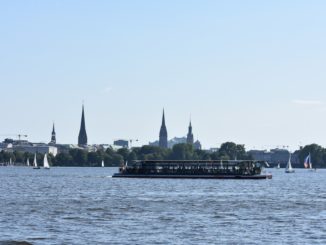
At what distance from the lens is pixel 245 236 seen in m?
72.8

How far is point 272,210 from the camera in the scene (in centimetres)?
10144

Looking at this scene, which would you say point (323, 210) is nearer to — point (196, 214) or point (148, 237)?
point (196, 214)

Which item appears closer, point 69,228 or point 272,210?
point 69,228

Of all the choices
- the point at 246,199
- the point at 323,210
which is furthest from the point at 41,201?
the point at 323,210

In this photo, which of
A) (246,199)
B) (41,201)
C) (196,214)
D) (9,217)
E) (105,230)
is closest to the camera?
(105,230)

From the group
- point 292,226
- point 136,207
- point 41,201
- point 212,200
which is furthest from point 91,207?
point 292,226

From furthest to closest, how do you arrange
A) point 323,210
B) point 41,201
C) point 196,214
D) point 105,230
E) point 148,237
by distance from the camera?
point 41,201
point 323,210
point 196,214
point 105,230
point 148,237

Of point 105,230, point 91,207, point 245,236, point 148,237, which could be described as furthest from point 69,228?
point 91,207

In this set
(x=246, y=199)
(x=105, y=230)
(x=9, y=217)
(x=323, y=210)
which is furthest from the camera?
(x=246, y=199)

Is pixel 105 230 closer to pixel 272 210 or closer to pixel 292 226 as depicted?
pixel 292 226

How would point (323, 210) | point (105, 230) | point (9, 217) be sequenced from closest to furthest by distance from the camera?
point (105, 230)
point (9, 217)
point (323, 210)

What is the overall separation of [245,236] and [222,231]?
399cm

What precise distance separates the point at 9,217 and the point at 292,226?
914 inches

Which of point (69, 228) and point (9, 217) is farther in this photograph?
point (9, 217)
